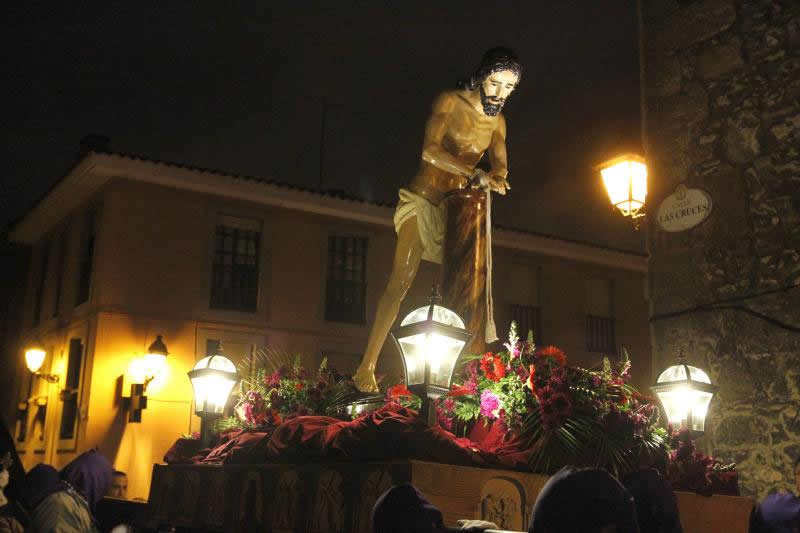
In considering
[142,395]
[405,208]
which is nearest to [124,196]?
[142,395]

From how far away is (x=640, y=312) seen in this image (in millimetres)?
25484

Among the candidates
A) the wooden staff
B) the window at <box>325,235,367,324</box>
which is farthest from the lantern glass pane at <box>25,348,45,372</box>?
the wooden staff

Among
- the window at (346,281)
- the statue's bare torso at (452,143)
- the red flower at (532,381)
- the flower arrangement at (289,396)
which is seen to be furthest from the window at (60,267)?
the red flower at (532,381)

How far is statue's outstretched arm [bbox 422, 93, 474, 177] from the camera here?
6.88 m

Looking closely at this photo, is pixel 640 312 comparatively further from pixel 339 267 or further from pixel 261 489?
pixel 261 489

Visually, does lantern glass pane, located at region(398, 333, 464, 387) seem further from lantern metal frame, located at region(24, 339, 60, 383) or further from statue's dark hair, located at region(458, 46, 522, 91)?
lantern metal frame, located at region(24, 339, 60, 383)

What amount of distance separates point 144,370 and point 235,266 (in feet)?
11.1

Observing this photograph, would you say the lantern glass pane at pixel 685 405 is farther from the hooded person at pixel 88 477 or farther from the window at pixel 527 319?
the window at pixel 527 319

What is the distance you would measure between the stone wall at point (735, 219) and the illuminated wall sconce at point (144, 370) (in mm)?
10891

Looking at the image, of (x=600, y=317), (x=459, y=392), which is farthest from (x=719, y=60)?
(x=600, y=317)

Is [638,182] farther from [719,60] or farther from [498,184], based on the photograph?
[498,184]

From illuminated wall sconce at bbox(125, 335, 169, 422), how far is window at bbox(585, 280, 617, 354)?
12098 millimetres

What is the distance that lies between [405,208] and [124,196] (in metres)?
12.8

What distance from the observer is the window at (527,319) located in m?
23.2
